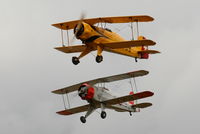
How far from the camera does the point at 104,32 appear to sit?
40688 mm

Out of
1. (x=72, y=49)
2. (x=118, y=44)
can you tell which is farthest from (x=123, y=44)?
(x=72, y=49)

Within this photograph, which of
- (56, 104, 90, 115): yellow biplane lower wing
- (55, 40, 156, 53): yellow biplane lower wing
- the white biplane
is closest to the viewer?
(55, 40, 156, 53): yellow biplane lower wing

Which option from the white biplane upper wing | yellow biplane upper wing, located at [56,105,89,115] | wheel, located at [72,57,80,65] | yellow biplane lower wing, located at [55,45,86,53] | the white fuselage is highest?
yellow biplane lower wing, located at [55,45,86,53]

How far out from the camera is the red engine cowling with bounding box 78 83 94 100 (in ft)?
139

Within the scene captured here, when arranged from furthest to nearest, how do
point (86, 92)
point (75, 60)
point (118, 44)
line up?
1. point (86, 92)
2. point (75, 60)
3. point (118, 44)

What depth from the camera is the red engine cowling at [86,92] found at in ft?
139

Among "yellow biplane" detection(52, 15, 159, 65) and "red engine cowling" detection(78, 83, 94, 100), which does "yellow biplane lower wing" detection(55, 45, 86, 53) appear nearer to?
"yellow biplane" detection(52, 15, 159, 65)

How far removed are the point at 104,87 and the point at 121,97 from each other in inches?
71.7

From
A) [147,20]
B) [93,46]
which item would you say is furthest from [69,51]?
[147,20]

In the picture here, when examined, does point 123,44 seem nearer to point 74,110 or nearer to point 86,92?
point 86,92

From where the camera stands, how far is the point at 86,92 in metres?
42.3

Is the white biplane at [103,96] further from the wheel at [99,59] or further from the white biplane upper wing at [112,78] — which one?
the wheel at [99,59]

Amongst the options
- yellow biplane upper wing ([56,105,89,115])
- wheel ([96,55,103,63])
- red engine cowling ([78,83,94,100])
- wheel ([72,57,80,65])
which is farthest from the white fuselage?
wheel ([96,55,103,63])

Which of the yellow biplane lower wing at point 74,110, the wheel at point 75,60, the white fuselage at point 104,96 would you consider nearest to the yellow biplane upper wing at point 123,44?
the wheel at point 75,60
